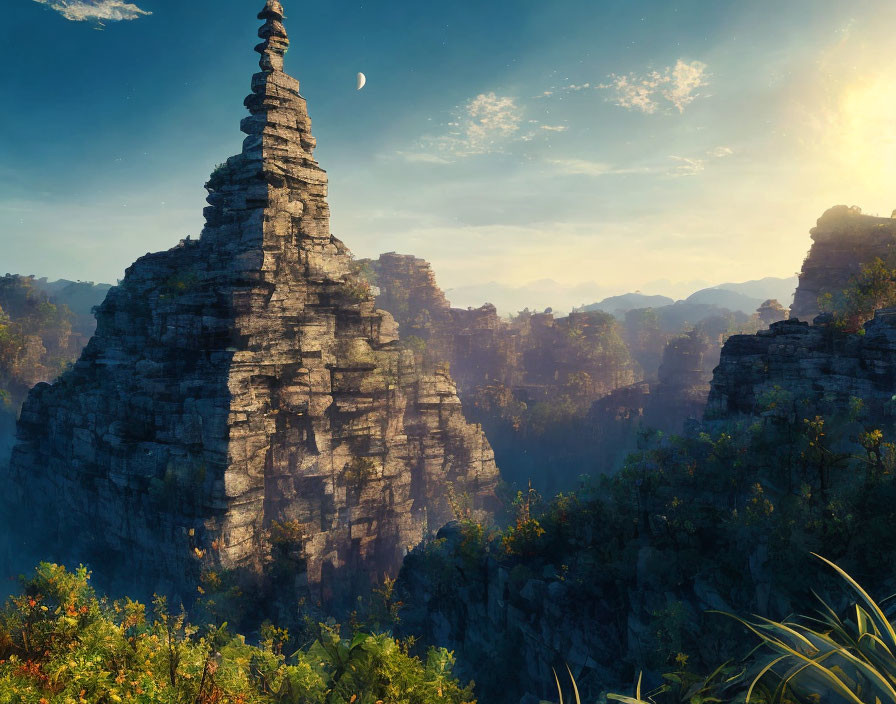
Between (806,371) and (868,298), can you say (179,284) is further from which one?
(868,298)

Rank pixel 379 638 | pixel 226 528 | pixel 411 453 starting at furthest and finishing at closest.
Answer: pixel 411 453 < pixel 226 528 < pixel 379 638

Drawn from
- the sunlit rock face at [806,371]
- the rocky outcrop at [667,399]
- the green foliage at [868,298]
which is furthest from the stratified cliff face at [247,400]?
the rocky outcrop at [667,399]

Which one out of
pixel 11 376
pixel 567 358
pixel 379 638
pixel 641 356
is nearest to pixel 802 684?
pixel 379 638

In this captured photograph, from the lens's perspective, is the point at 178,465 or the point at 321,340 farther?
the point at 321,340

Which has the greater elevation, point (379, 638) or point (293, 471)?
point (379, 638)

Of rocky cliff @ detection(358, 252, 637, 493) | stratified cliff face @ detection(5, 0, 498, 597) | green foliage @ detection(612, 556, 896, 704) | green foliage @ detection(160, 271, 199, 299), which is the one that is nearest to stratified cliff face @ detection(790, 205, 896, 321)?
rocky cliff @ detection(358, 252, 637, 493)

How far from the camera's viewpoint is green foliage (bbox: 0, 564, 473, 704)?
715 cm

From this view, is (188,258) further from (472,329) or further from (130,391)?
(472,329)

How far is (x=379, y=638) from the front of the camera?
414 inches

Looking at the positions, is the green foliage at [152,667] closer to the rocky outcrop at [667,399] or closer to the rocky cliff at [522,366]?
the rocky cliff at [522,366]

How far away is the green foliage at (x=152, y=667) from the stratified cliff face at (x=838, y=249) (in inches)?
1840

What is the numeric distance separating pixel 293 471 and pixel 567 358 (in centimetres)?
6848

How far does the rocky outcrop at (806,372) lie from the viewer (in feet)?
72.2

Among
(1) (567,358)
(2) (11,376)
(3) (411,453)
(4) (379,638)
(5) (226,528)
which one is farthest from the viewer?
(1) (567,358)
